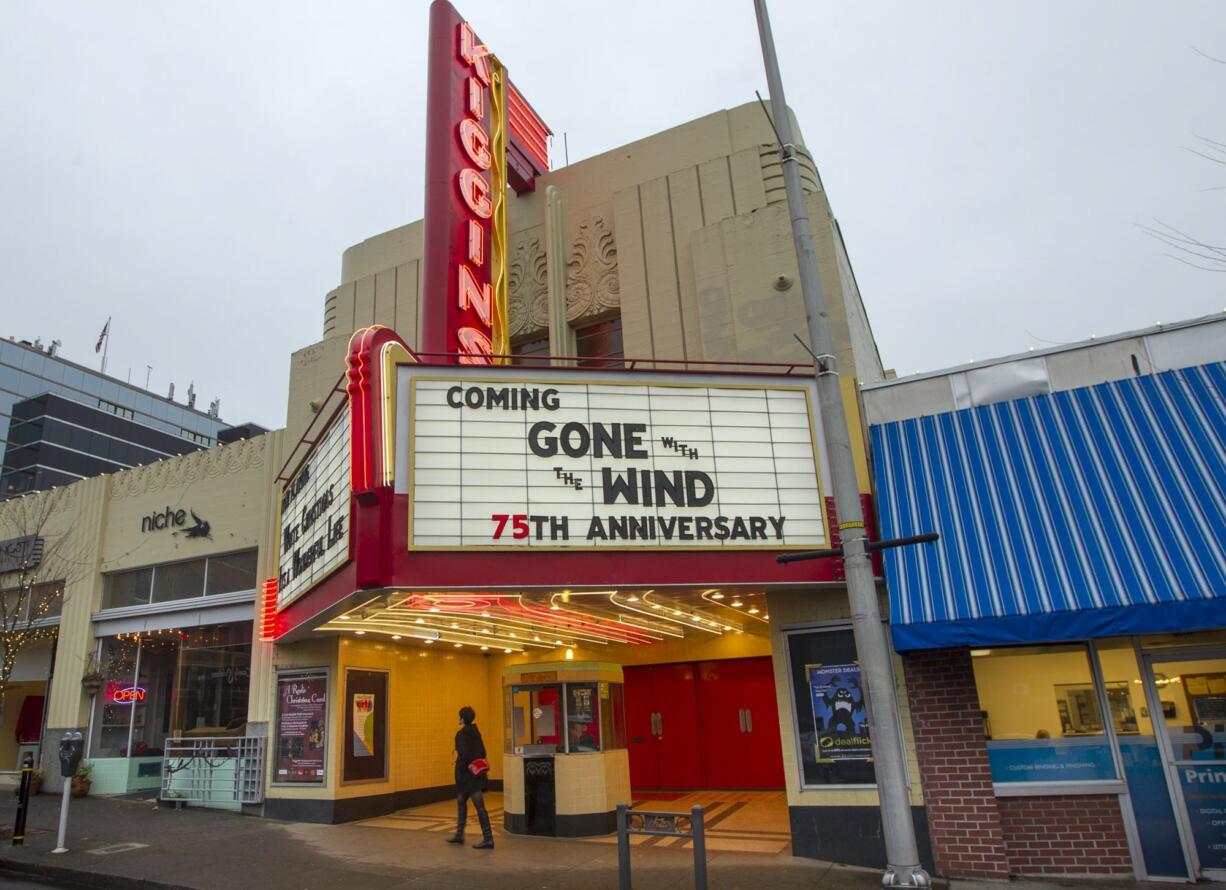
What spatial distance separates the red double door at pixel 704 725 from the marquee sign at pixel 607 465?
7.78 meters

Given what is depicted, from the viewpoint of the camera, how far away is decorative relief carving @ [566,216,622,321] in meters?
16.8

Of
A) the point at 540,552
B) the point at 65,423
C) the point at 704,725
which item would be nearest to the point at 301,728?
the point at 540,552

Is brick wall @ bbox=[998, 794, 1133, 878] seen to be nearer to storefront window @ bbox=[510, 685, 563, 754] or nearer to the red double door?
storefront window @ bbox=[510, 685, 563, 754]

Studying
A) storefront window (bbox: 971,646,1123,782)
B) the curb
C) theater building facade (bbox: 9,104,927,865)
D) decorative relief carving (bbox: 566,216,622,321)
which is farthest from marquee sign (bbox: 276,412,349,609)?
storefront window (bbox: 971,646,1123,782)

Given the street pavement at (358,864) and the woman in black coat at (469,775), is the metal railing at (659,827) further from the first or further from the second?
the woman in black coat at (469,775)

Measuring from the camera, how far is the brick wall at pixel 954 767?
10.2 m

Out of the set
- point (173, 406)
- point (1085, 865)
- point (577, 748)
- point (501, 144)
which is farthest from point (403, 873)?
point (173, 406)

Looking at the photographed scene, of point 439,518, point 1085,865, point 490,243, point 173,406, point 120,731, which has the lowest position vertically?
point 1085,865

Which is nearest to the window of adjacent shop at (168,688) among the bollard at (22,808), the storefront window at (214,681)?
the storefront window at (214,681)

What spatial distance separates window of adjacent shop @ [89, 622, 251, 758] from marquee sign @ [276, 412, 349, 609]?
3126mm

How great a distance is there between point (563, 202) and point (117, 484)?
14136 mm

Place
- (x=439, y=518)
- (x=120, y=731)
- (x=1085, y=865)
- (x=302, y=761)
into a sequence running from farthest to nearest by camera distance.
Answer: (x=120, y=731) → (x=302, y=761) → (x=439, y=518) → (x=1085, y=865)

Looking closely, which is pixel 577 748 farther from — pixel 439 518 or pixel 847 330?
pixel 847 330

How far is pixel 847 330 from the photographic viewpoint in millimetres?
13469
